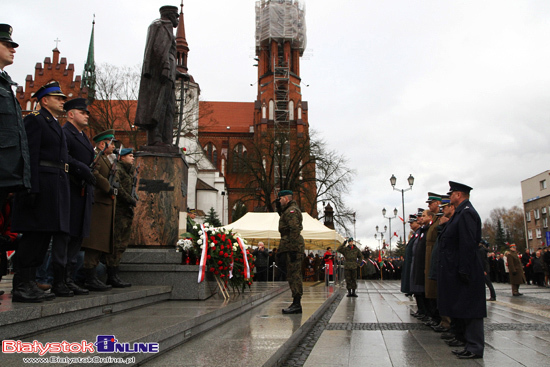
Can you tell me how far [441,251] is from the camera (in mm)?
5141

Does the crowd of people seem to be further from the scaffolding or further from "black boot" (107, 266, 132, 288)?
the scaffolding

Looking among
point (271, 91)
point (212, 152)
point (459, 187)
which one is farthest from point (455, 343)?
point (212, 152)

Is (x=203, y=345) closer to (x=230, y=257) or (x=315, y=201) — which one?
(x=230, y=257)

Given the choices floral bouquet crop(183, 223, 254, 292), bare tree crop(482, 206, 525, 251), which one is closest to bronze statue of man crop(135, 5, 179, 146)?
floral bouquet crop(183, 223, 254, 292)

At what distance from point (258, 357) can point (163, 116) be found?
19.0ft

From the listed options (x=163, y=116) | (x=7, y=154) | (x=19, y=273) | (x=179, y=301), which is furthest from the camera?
(x=163, y=116)

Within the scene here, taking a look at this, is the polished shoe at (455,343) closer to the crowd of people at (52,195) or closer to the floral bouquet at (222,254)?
the floral bouquet at (222,254)

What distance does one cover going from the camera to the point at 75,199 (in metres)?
5.17

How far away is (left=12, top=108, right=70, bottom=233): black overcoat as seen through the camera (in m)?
4.36

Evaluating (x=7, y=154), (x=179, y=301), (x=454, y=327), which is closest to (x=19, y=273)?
(x=7, y=154)

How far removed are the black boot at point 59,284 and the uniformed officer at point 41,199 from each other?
137mm

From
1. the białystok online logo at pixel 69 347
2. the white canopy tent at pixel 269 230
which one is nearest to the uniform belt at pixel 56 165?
the białystok online logo at pixel 69 347

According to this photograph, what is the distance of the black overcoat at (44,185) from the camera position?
4359mm

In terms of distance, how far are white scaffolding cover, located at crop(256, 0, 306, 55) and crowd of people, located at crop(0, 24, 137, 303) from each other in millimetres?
56298
